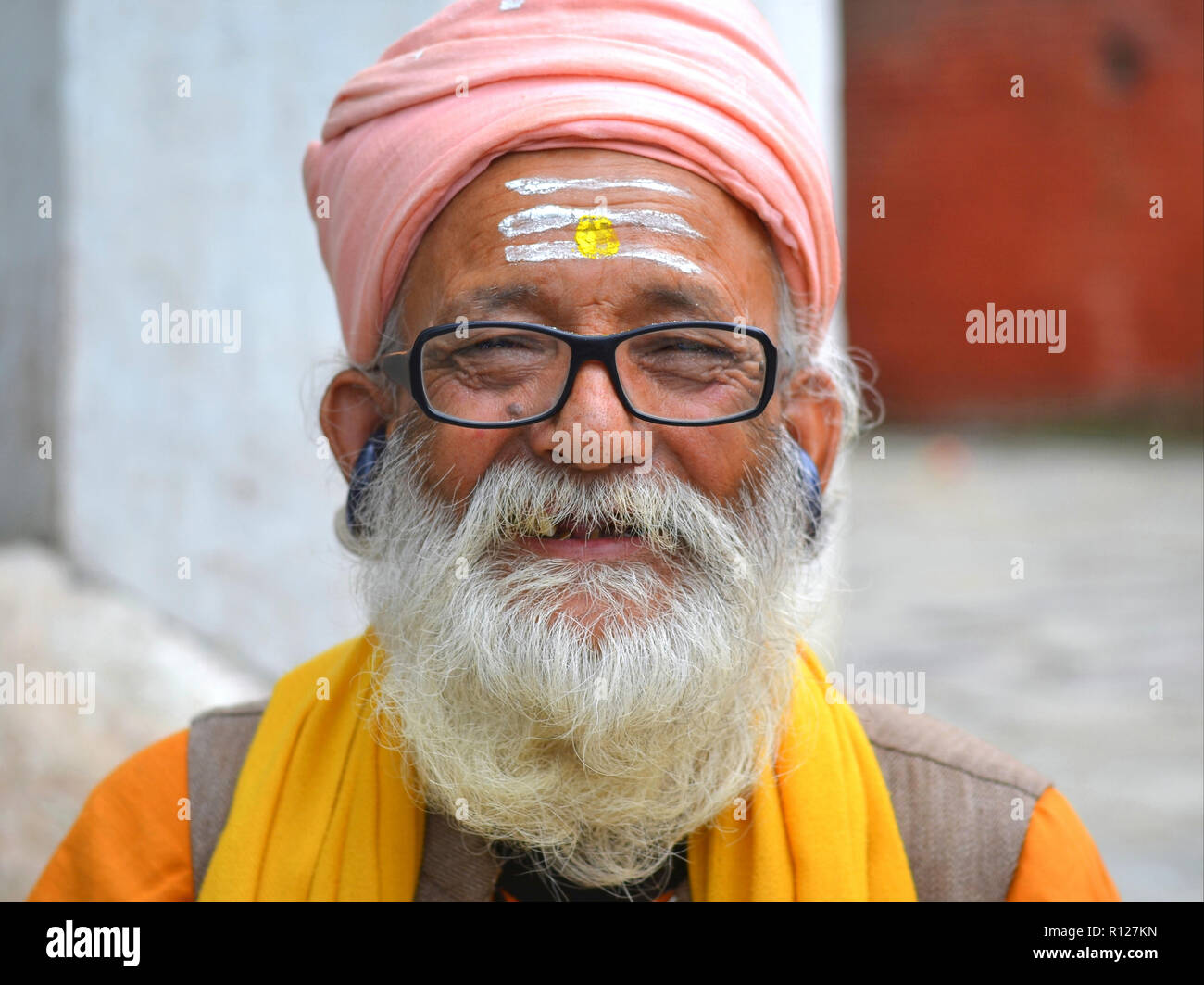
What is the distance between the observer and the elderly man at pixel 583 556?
1931mm

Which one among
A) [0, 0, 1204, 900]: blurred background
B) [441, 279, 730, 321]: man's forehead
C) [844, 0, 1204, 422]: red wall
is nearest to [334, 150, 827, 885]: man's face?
[441, 279, 730, 321]: man's forehead

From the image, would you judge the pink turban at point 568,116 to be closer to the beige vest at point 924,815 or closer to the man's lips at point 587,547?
the man's lips at point 587,547

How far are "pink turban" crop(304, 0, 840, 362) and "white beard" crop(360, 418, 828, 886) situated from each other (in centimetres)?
37

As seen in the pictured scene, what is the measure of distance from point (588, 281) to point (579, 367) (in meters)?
0.15

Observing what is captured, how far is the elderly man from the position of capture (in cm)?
193

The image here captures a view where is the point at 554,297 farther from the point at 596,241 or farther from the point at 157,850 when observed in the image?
the point at 157,850

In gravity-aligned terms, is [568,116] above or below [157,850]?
above

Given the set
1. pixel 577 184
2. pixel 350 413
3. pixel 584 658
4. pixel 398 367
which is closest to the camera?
pixel 584 658

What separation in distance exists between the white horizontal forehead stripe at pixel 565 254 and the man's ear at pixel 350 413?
1.44 ft

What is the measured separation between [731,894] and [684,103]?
4.41 feet

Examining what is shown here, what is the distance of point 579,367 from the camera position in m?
1.91

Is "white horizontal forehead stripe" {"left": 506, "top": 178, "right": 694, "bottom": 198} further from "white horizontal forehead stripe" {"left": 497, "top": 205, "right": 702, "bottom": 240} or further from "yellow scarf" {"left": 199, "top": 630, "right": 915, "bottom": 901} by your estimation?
"yellow scarf" {"left": 199, "top": 630, "right": 915, "bottom": 901}

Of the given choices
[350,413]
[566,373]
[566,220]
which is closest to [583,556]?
[566,373]

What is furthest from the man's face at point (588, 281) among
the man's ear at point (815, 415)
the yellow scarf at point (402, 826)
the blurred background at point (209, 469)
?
the blurred background at point (209, 469)
